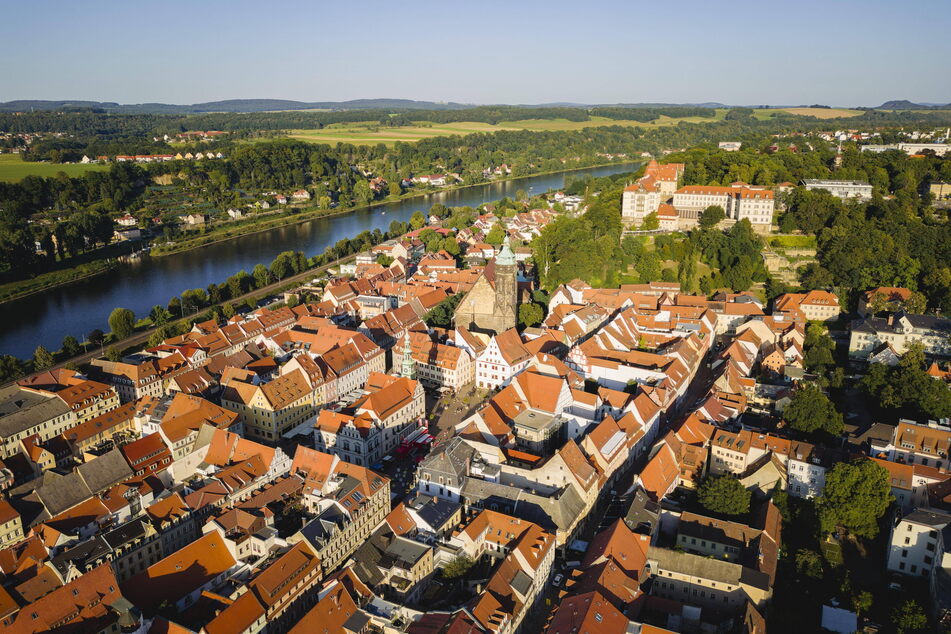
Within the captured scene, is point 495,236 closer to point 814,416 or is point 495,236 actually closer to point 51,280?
point 51,280

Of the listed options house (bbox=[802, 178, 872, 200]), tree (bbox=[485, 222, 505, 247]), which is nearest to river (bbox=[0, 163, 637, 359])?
tree (bbox=[485, 222, 505, 247])

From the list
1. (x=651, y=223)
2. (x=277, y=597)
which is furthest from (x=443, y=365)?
(x=651, y=223)

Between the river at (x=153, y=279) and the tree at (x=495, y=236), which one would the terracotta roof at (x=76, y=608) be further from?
the tree at (x=495, y=236)

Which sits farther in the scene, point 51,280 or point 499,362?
point 51,280

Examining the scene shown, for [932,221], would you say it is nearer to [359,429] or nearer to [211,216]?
[359,429]

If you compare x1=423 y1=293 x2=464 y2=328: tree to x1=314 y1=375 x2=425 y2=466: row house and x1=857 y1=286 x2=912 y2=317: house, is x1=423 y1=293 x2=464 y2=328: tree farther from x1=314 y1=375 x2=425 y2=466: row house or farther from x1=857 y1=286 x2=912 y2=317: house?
x1=857 y1=286 x2=912 y2=317: house

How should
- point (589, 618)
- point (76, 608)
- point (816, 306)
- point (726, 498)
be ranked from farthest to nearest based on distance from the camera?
point (816, 306) < point (726, 498) < point (76, 608) < point (589, 618)

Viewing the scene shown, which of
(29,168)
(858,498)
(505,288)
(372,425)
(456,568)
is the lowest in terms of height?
(456,568)
